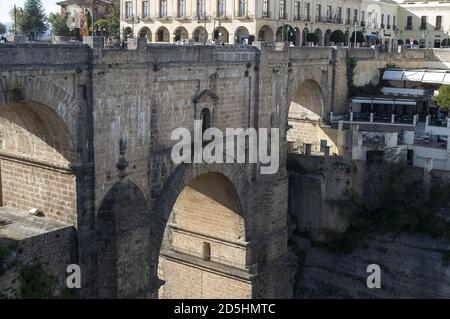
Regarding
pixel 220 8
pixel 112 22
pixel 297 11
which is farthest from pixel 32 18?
pixel 297 11

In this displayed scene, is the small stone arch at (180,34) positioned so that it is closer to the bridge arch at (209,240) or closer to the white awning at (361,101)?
the white awning at (361,101)

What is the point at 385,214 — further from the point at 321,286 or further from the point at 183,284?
the point at 183,284

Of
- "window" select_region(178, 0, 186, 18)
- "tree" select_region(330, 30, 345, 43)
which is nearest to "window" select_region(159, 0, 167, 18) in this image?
"window" select_region(178, 0, 186, 18)

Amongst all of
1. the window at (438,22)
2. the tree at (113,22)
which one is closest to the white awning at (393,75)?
the window at (438,22)

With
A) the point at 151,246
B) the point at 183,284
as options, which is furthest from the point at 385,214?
the point at 151,246

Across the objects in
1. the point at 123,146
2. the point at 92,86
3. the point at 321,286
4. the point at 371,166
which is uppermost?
the point at 92,86

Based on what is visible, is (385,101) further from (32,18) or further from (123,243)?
(32,18)

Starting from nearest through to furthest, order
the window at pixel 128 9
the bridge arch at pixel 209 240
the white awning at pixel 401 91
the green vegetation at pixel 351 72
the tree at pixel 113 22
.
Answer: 1. the bridge arch at pixel 209 240
2. the green vegetation at pixel 351 72
3. the white awning at pixel 401 91
4. the window at pixel 128 9
5. the tree at pixel 113 22
